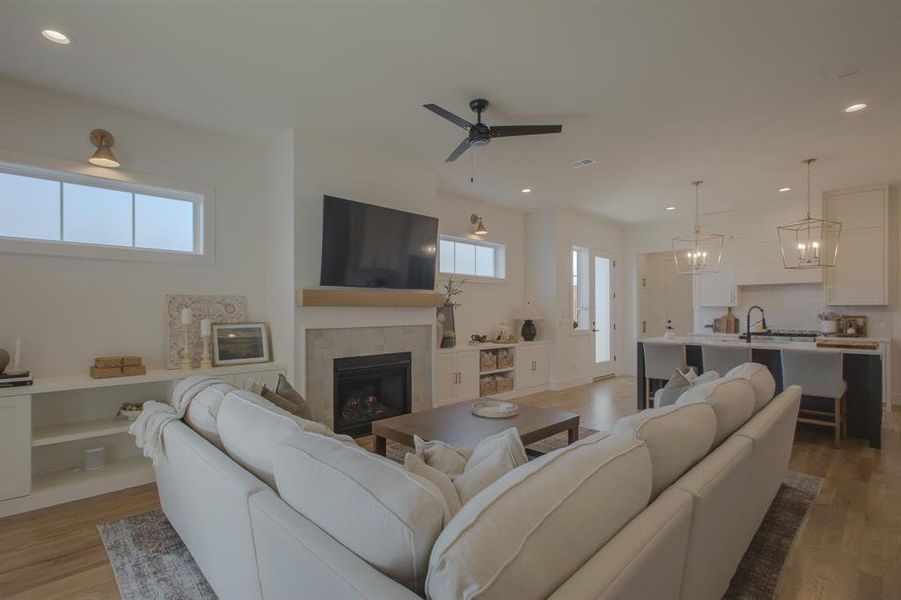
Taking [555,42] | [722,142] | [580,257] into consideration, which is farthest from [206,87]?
[580,257]

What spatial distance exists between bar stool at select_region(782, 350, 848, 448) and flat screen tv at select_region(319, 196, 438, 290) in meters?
3.45

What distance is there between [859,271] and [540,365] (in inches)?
163

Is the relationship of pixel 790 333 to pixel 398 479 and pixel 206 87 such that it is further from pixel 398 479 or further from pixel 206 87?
pixel 206 87

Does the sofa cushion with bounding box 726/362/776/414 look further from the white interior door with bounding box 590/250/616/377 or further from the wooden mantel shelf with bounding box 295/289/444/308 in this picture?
the white interior door with bounding box 590/250/616/377

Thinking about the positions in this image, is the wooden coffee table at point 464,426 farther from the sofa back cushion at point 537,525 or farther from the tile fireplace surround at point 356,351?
the sofa back cushion at point 537,525

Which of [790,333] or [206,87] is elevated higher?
[206,87]

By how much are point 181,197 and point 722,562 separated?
434 cm

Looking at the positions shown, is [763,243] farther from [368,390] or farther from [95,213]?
[95,213]

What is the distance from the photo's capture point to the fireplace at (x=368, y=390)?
4072mm

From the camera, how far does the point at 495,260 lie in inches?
256

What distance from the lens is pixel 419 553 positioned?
0.90 metres

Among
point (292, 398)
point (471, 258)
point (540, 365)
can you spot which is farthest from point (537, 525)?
point (540, 365)

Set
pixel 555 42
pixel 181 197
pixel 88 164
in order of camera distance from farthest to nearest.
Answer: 1. pixel 181 197
2. pixel 88 164
3. pixel 555 42

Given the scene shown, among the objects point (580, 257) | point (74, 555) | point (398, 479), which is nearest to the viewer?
point (398, 479)
